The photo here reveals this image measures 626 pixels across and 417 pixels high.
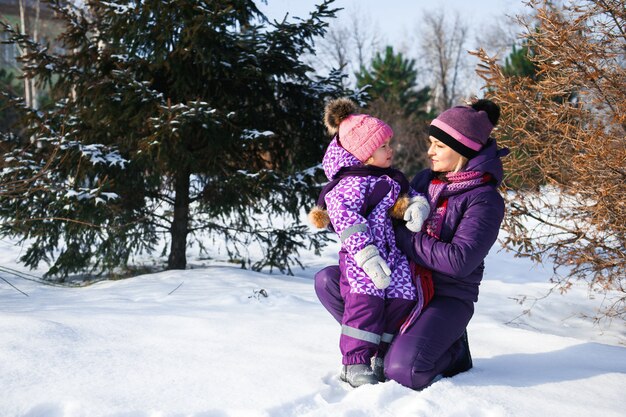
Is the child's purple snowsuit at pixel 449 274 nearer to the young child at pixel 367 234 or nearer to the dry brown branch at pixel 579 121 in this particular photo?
the young child at pixel 367 234

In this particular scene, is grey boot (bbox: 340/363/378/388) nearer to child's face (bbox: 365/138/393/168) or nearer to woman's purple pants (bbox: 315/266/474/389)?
woman's purple pants (bbox: 315/266/474/389)

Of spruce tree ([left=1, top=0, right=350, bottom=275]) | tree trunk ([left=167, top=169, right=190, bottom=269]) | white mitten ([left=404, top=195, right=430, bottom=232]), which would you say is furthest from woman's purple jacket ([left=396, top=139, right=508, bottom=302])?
tree trunk ([left=167, top=169, right=190, bottom=269])

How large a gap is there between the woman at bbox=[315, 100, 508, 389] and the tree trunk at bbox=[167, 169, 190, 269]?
3.97m

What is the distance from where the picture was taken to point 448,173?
9.81ft

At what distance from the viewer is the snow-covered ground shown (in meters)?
2.44

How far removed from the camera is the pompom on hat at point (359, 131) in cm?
287

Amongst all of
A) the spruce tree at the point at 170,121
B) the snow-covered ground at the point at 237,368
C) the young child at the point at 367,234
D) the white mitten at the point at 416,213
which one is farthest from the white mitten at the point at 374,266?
the spruce tree at the point at 170,121

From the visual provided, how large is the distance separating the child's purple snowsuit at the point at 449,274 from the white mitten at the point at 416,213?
117mm

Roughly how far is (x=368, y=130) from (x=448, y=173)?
473mm

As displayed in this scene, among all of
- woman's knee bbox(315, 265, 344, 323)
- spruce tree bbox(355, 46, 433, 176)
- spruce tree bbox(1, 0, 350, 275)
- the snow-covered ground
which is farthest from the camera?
spruce tree bbox(355, 46, 433, 176)

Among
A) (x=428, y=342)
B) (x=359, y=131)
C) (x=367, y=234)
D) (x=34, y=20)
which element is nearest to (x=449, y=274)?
(x=428, y=342)

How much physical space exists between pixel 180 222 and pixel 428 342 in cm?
459

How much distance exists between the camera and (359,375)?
2.69 meters

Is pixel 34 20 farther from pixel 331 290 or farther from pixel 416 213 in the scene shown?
pixel 416 213
